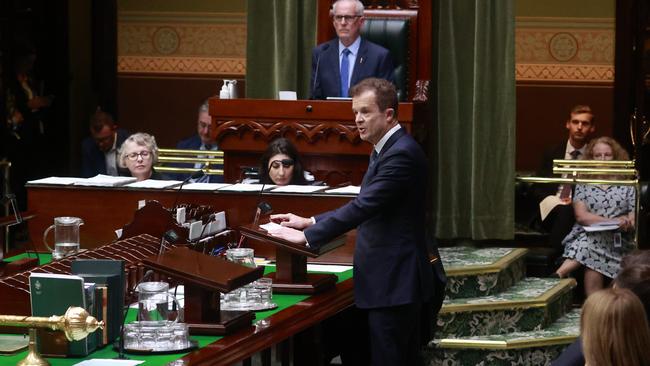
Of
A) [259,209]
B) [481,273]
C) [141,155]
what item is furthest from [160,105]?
[259,209]

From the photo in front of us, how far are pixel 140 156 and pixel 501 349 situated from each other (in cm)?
221

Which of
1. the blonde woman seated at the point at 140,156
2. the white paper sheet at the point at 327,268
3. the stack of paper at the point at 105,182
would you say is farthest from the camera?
the blonde woman seated at the point at 140,156

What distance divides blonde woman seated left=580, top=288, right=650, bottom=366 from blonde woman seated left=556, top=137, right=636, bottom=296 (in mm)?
4678

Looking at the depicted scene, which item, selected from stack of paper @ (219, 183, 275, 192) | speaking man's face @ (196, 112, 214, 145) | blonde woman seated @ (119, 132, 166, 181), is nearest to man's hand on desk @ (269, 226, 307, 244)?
stack of paper @ (219, 183, 275, 192)

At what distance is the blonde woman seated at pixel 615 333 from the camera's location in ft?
11.3

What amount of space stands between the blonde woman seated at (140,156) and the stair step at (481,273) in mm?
1729

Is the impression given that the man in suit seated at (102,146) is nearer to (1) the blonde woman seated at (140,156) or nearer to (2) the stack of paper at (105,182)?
(1) the blonde woman seated at (140,156)

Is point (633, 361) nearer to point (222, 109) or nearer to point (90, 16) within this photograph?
point (222, 109)

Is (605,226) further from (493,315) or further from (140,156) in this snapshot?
(140,156)

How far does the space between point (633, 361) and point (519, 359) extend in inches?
144

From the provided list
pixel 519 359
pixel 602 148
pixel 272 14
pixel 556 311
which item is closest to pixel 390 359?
pixel 519 359

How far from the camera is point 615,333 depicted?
135 inches

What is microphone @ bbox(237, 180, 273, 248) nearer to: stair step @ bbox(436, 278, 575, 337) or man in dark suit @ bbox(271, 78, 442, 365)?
man in dark suit @ bbox(271, 78, 442, 365)

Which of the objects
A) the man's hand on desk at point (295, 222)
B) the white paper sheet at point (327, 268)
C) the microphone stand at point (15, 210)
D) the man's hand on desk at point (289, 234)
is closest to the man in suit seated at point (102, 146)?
the microphone stand at point (15, 210)
